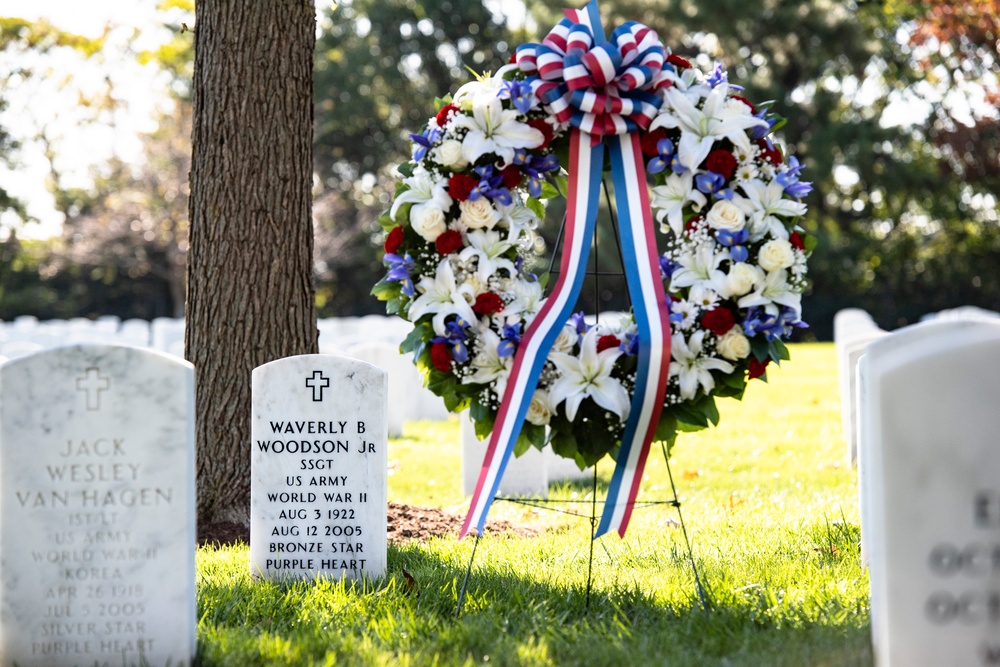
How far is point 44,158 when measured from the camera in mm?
31812

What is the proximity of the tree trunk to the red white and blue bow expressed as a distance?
6.45ft

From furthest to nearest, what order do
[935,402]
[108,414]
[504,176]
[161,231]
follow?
1. [161,231]
2. [504,176]
3. [108,414]
4. [935,402]

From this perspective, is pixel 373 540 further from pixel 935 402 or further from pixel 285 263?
pixel 935 402

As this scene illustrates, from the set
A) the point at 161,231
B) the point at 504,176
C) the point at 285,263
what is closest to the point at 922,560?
the point at 504,176

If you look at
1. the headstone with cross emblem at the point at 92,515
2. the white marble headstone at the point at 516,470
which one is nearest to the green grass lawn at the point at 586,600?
the headstone with cross emblem at the point at 92,515

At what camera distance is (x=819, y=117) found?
95.6 feet

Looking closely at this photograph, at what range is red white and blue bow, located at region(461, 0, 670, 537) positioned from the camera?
3.83 meters

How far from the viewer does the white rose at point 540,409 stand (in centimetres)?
395

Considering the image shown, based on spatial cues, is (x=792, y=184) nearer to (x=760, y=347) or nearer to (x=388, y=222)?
(x=760, y=347)

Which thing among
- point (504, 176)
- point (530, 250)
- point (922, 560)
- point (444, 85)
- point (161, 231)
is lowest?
point (922, 560)

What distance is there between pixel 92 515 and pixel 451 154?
1861mm

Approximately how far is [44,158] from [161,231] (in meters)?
6.77

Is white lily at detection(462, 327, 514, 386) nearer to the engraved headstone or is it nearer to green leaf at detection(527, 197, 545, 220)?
green leaf at detection(527, 197, 545, 220)

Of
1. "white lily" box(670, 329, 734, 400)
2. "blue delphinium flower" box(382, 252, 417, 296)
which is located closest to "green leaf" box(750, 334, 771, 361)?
"white lily" box(670, 329, 734, 400)
